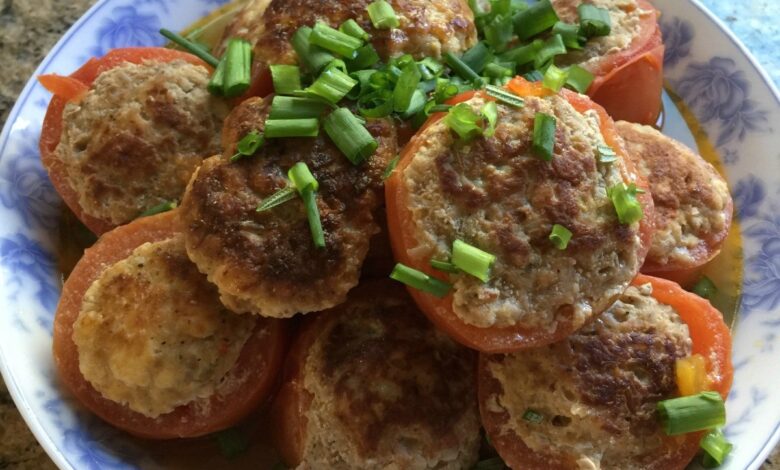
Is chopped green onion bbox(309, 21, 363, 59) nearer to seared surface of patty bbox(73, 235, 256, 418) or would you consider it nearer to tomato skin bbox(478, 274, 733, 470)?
seared surface of patty bbox(73, 235, 256, 418)

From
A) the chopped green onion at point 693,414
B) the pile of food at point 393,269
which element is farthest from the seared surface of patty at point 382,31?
the chopped green onion at point 693,414

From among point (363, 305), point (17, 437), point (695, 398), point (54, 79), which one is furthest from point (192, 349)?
point (695, 398)

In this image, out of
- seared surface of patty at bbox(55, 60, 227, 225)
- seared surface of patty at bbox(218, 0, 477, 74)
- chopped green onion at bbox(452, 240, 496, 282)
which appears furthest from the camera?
seared surface of patty at bbox(55, 60, 227, 225)

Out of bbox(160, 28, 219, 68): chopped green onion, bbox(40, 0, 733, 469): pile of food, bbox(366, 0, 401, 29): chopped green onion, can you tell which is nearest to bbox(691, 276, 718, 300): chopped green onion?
bbox(40, 0, 733, 469): pile of food

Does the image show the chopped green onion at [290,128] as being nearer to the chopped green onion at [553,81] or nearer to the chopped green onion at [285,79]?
the chopped green onion at [285,79]

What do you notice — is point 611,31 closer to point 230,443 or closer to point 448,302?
point 448,302

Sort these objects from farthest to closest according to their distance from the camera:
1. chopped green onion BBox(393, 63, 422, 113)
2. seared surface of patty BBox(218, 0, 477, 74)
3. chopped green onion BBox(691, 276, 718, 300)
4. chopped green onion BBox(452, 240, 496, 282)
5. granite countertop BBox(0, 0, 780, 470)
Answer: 1. granite countertop BBox(0, 0, 780, 470)
2. chopped green onion BBox(691, 276, 718, 300)
3. seared surface of patty BBox(218, 0, 477, 74)
4. chopped green onion BBox(393, 63, 422, 113)
5. chopped green onion BBox(452, 240, 496, 282)

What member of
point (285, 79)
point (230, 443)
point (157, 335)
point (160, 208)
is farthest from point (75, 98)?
point (230, 443)
